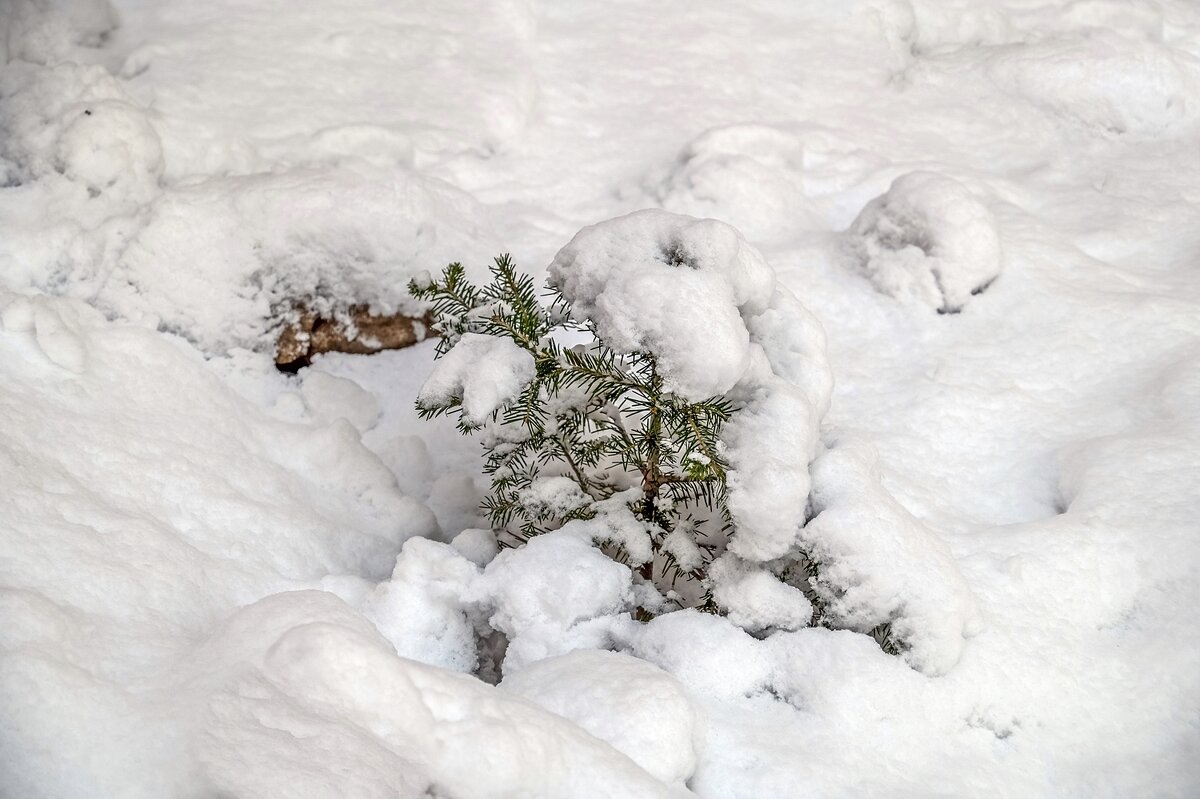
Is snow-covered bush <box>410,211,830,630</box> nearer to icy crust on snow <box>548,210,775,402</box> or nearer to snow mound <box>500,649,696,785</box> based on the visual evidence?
icy crust on snow <box>548,210,775,402</box>

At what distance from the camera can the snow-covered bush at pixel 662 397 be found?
2.55 metres

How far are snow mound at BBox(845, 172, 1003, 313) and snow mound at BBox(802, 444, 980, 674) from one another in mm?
1524

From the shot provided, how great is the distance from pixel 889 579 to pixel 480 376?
1.18 m

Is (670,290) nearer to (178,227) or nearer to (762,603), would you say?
(762,603)

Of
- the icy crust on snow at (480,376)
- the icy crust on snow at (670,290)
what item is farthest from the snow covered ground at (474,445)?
the icy crust on snow at (670,290)

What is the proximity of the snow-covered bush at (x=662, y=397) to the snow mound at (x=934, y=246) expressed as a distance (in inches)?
44.5

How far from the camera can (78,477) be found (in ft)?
8.39

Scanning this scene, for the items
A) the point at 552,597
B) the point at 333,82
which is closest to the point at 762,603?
the point at 552,597

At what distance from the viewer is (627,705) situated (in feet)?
7.43

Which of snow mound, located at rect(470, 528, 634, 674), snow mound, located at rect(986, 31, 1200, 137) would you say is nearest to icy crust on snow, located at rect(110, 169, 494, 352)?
snow mound, located at rect(470, 528, 634, 674)

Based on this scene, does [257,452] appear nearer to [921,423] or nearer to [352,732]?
[352,732]

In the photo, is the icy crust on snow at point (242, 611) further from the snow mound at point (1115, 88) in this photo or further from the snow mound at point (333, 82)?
the snow mound at point (1115, 88)

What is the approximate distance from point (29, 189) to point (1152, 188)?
4619 millimetres

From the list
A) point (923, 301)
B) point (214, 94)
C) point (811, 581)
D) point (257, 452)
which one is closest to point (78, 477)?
point (257, 452)
